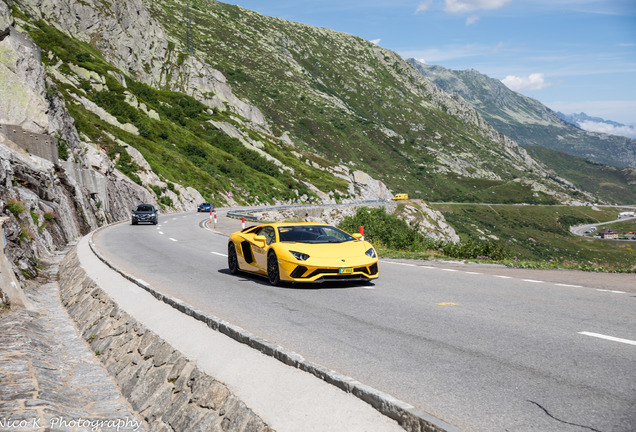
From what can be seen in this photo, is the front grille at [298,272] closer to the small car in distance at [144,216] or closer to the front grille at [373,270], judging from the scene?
the front grille at [373,270]

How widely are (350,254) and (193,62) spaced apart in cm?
14011

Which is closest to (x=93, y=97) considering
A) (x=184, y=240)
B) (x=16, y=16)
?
(x=16, y=16)

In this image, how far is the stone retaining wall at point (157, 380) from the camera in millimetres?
5027

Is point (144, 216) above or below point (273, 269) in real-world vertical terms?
below

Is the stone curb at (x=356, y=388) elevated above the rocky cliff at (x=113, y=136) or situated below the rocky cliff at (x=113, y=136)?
below

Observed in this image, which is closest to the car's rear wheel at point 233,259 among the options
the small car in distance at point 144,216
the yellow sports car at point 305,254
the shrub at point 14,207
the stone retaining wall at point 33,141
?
the yellow sports car at point 305,254

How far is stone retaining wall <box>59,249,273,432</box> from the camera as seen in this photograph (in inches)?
198

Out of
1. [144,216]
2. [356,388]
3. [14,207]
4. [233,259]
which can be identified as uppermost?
[14,207]

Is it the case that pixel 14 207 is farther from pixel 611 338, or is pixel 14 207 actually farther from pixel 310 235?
pixel 611 338

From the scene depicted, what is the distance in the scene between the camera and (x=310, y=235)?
12078 mm

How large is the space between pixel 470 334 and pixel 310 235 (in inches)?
227

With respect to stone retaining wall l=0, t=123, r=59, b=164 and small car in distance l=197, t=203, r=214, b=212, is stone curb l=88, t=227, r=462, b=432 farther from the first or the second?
small car in distance l=197, t=203, r=214, b=212

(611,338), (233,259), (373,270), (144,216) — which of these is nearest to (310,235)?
(373,270)

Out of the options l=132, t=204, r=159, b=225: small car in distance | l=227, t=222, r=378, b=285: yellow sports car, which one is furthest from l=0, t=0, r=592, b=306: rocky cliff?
l=227, t=222, r=378, b=285: yellow sports car
